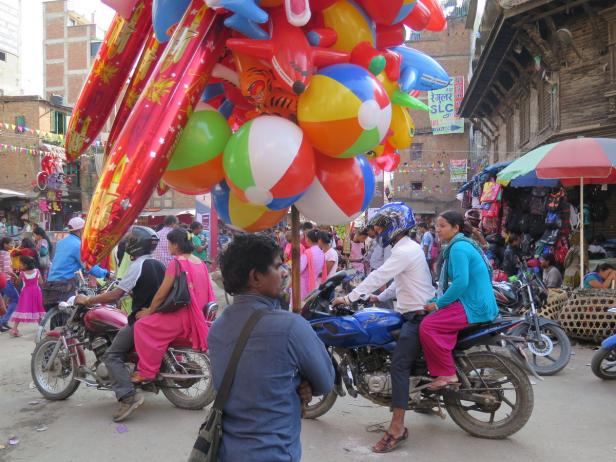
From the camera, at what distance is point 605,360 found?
606 centimetres

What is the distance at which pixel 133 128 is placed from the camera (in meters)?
2.16

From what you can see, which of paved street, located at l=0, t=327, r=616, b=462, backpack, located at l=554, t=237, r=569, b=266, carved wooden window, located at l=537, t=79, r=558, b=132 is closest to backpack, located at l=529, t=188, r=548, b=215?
backpack, located at l=554, t=237, r=569, b=266

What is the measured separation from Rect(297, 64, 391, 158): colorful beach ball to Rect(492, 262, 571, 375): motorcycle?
4122 mm

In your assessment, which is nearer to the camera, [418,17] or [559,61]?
[418,17]

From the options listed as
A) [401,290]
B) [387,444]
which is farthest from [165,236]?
[387,444]

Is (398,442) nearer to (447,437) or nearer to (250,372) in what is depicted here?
(447,437)

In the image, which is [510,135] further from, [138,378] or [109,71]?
[109,71]

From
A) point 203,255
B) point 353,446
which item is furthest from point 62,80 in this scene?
point 353,446

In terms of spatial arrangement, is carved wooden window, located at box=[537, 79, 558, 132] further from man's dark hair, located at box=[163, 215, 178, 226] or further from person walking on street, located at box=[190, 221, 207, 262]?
man's dark hair, located at box=[163, 215, 178, 226]

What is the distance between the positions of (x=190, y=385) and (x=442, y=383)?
2.26 metres

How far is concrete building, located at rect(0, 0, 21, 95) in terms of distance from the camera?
120 feet

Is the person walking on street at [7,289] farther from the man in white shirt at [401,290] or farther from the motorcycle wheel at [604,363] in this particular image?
the motorcycle wheel at [604,363]

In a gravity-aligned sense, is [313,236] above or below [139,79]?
below

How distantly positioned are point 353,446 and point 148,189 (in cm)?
300
